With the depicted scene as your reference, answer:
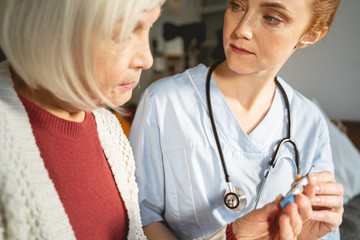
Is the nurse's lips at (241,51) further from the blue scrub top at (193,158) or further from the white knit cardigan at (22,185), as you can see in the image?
the white knit cardigan at (22,185)

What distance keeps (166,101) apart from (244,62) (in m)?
0.27

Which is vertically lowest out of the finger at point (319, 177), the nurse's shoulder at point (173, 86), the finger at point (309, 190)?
the finger at point (319, 177)

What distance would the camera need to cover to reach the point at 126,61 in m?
0.55

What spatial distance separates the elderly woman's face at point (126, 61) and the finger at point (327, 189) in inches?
20.3

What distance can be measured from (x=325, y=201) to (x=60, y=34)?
711 mm

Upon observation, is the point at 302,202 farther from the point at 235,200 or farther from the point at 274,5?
the point at 274,5

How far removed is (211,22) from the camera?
10.8 ft

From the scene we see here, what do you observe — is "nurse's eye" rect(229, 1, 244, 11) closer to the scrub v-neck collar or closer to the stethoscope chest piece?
the scrub v-neck collar

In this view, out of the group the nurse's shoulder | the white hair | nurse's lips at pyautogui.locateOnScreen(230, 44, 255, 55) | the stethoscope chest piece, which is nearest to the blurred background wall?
the nurse's shoulder

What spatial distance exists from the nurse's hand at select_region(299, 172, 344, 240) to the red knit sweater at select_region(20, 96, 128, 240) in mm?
480

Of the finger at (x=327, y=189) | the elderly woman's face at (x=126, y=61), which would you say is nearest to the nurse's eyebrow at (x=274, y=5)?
the elderly woman's face at (x=126, y=61)

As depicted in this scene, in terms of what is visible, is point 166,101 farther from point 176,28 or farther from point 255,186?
point 176,28

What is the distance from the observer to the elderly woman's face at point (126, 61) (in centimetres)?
52

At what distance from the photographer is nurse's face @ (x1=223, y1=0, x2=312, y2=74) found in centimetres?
79
